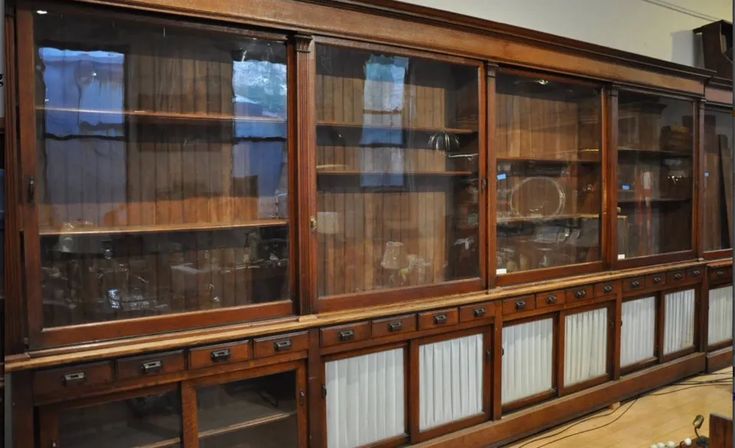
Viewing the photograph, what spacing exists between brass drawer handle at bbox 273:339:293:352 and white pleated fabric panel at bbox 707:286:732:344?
3465 mm

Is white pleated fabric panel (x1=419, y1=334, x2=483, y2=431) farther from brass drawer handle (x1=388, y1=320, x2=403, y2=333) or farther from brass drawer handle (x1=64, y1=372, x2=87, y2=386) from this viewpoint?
brass drawer handle (x1=64, y1=372, x2=87, y2=386)

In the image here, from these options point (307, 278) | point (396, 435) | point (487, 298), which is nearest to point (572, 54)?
point (487, 298)

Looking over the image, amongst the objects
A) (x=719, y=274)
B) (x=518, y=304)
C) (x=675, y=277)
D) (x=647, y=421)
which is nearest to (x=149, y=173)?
(x=518, y=304)

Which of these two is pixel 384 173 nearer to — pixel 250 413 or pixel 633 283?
pixel 250 413

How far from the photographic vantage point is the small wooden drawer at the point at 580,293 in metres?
3.08

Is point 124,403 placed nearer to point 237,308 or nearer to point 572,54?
point 237,308

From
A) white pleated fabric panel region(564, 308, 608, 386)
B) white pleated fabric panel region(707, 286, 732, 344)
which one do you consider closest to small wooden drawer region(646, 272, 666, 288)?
white pleated fabric panel region(564, 308, 608, 386)

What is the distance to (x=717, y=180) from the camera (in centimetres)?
437

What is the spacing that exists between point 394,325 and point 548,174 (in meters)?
1.59

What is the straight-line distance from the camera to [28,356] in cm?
168

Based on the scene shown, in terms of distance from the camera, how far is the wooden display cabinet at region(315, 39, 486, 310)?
8.02ft

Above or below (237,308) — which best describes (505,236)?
above

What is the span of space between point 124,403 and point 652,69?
3597 millimetres

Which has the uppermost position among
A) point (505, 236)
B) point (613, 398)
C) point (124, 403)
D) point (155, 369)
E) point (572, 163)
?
point (572, 163)
